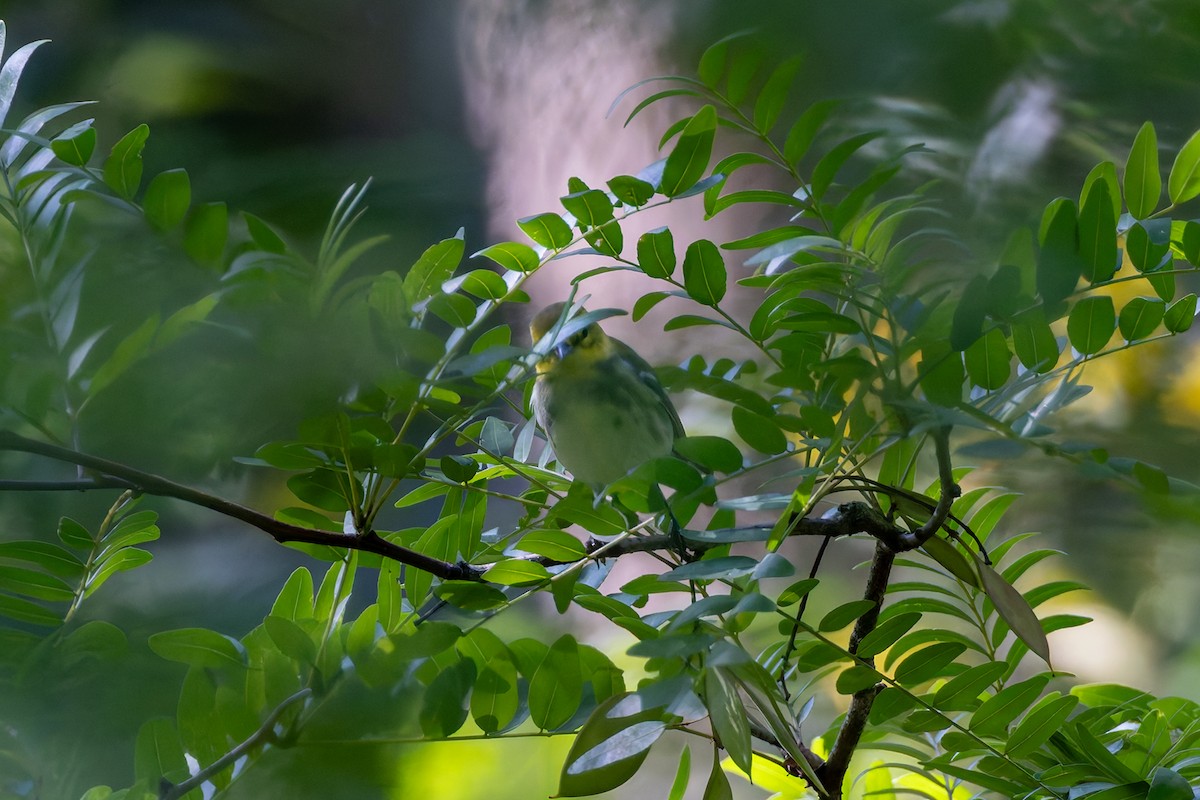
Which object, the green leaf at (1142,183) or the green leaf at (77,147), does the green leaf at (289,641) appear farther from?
the green leaf at (1142,183)

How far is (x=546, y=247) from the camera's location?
38 cm

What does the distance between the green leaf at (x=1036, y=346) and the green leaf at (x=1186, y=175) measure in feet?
0.32

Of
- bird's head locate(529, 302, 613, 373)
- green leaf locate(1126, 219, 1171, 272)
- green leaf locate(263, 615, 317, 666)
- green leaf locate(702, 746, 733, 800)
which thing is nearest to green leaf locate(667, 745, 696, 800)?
green leaf locate(702, 746, 733, 800)

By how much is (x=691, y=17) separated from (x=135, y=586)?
141 mm

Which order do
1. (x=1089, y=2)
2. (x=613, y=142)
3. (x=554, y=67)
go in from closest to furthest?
(x=1089, y=2), (x=554, y=67), (x=613, y=142)

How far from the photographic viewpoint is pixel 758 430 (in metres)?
0.32

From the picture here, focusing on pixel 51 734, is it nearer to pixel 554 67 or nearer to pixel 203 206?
pixel 203 206

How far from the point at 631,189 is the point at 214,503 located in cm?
20

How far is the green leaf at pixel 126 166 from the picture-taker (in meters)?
0.23

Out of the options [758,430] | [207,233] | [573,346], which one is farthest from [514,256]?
[573,346]

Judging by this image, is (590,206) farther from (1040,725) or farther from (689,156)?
(1040,725)

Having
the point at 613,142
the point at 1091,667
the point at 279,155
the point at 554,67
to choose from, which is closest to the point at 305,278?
the point at 279,155

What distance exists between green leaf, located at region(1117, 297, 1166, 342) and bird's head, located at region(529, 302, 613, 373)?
391 millimetres

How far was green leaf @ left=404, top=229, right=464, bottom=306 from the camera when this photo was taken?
0.31 m
